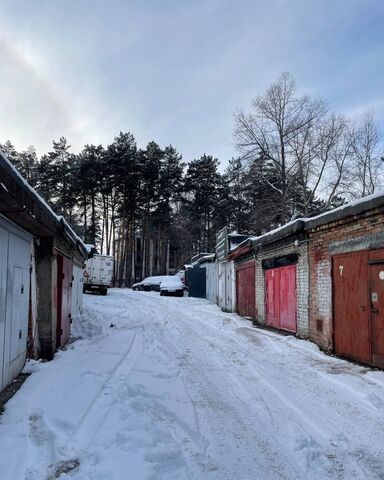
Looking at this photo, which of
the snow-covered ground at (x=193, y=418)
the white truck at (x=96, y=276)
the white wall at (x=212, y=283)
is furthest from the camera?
the white truck at (x=96, y=276)

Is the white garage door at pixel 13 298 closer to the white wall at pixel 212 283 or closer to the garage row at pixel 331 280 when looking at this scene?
the garage row at pixel 331 280

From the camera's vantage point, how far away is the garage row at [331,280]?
802 centimetres

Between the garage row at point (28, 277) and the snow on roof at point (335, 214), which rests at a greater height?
the snow on roof at point (335, 214)

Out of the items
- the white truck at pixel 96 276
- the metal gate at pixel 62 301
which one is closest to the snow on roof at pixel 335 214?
the metal gate at pixel 62 301

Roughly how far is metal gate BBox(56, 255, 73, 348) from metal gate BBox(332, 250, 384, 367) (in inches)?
232

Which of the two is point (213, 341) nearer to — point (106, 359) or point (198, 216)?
point (106, 359)

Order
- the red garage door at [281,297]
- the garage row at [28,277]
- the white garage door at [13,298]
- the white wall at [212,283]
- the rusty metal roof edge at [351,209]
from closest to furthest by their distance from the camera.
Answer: the garage row at [28,277] < the white garage door at [13,298] < the rusty metal roof edge at [351,209] < the red garage door at [281,297] < the white wall at [212,283]

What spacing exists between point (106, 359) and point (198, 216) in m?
44.7

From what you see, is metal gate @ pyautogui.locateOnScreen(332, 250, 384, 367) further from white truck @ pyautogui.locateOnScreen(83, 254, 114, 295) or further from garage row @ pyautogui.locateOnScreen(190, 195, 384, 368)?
white truck @ pyautogui.locateOnScreen(83, 254, 114, 295)

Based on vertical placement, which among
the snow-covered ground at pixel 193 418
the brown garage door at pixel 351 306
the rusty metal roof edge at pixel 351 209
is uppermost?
the rusty metal roof edge at pixel 351 209

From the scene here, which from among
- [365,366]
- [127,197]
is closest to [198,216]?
[127,197]

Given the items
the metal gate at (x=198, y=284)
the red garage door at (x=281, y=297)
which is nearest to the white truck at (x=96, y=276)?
the metal gate at (x=198, y=284)

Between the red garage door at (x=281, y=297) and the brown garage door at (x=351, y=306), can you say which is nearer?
the brown garage door at (x=351, y=306)

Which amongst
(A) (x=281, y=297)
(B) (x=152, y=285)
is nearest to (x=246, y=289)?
(A) (x=281, y=297)
